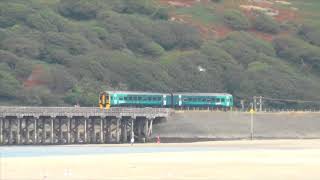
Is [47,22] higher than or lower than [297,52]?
higher

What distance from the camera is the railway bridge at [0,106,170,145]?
112812 millimetres

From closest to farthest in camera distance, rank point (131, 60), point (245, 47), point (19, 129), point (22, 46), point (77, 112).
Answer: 1. point (19, 129)
2. point (77, 112)
3. point (22, 46)
4. point (131, 60)
5. point (245, 47)

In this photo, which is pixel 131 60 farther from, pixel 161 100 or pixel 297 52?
pixel 297 52

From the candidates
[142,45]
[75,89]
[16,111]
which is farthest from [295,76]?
[16,111]

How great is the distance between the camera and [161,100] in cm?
13712

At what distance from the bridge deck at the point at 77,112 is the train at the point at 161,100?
31.0ft

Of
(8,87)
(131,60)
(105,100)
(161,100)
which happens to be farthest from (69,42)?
(105,100)

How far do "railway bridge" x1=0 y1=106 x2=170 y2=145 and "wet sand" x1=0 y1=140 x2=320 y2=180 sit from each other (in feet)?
87.5

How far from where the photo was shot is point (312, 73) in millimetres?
187875

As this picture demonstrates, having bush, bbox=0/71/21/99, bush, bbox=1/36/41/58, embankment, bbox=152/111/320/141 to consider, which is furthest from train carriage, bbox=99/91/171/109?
bush, bbox=1/36/41/58

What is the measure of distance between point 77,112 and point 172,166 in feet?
151

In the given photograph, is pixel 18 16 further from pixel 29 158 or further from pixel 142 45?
pixel 29 158

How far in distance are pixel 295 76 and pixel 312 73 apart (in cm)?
1393

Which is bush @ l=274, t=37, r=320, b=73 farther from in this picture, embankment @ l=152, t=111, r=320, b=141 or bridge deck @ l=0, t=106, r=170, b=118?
bridge deck @ l=0, t=106, r=170, b=118
